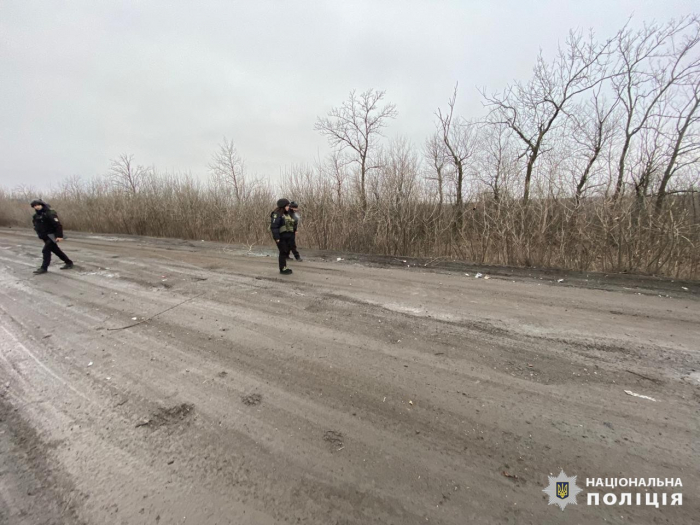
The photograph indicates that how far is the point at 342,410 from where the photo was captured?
247cm

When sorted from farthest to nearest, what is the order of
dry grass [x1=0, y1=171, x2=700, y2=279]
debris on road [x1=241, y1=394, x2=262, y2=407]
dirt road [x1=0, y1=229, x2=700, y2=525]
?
dry grass [x1=0, y1=171, x2=700, y2=279]
debris on road [x1=241, y1=394, x2=262, y2=407]
dirt road [x1=0, y1=229, x2=700, y2=525]

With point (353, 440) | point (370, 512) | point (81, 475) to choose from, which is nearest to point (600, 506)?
point (370, 512)

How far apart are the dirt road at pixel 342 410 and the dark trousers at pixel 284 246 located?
248 centimetres

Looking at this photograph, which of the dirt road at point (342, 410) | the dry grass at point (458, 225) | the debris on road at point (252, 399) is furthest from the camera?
the dry grass at point (458, 225)

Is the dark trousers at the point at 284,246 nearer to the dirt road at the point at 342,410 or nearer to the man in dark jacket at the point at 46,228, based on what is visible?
the dirt road at the point at 342,410

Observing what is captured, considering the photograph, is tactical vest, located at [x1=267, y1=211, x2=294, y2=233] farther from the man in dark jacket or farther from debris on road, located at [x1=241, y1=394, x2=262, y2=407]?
the man in dark jacket

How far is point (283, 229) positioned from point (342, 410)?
5.82m

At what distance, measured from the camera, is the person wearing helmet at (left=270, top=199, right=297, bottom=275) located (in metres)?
7.36

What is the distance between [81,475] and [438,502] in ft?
7.74

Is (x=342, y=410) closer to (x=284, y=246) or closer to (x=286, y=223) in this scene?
(x=284, y=246)

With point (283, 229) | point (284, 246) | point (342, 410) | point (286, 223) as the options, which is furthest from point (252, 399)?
point (286, 223)

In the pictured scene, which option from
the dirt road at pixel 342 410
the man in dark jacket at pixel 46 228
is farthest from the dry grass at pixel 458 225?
the man in dark jacket at pixel 46 228

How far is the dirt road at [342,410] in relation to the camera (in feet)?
5.62

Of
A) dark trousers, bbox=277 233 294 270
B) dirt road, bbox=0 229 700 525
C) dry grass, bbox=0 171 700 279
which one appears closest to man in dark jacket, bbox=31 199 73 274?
dirt road, bbox=0 229 700 525
